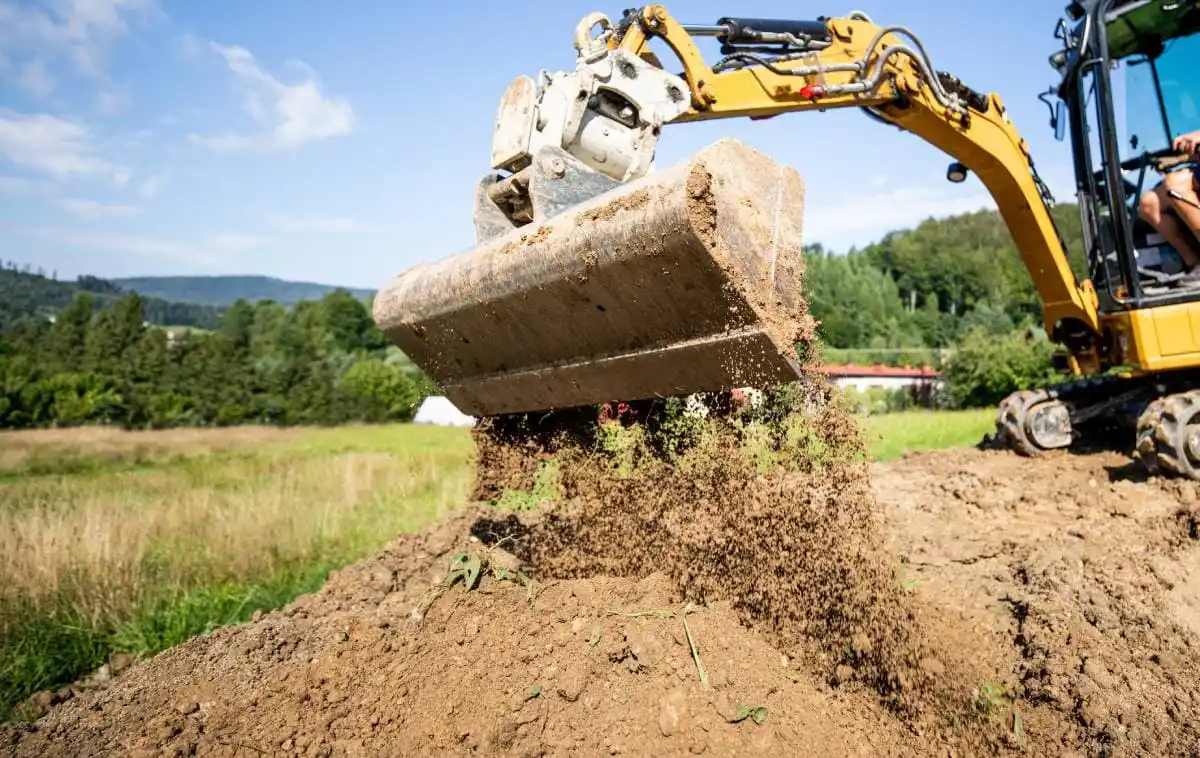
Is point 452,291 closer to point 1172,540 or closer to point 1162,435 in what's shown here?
point 1172,540

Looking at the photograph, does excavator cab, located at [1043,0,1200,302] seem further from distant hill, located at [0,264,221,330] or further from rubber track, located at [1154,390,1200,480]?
distant hill, located at [0,264,221,330]

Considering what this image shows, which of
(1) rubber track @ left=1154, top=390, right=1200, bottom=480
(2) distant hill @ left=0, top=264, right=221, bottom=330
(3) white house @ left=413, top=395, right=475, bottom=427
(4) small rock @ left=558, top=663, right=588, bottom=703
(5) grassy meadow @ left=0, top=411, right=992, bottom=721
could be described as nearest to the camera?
(4) small rock @ left=558, top=663, right=588, bottom=703

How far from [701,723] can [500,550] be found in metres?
1.75

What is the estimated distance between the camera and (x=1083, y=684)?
329 centimetres

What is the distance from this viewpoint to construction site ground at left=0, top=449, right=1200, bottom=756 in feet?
9.52

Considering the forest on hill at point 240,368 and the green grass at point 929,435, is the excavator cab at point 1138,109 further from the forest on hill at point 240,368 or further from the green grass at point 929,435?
the green grass at point 929,435

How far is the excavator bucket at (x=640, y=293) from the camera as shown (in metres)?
2.86

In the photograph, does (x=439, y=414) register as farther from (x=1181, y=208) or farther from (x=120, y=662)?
(x=1181, y=208)

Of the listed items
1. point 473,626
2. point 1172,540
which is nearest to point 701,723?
point 473,626

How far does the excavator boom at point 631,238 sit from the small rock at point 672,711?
1096 millimetres

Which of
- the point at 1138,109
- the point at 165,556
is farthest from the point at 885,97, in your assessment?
the point at 165,556

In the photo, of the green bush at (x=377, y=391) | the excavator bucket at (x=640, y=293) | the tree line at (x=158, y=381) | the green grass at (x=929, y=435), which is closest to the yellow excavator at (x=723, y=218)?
the excavator bucket at (x=640, y=293)

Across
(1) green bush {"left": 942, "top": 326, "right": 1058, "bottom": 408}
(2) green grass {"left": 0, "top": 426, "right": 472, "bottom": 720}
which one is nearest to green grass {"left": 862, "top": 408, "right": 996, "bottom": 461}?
(2) green grass {"left": 0, "top": 426, "right": 472, "bottom": 720}

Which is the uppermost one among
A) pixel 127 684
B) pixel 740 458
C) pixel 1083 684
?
pixel 740 458
